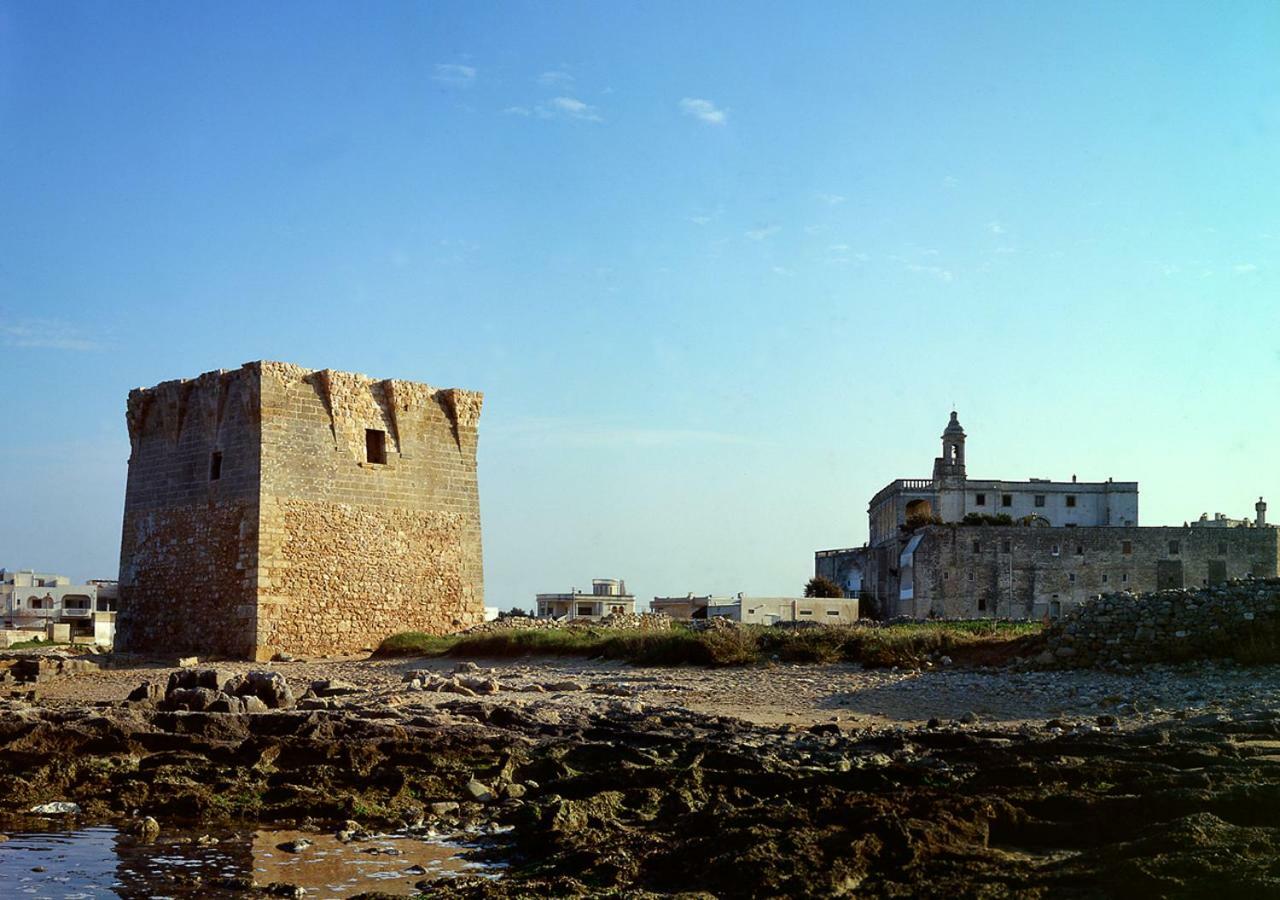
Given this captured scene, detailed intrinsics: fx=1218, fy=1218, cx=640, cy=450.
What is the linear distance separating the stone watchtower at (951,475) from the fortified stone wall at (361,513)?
38.3 m

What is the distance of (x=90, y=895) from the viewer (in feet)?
22.2

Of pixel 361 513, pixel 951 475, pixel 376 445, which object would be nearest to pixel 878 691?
pixel 361 513

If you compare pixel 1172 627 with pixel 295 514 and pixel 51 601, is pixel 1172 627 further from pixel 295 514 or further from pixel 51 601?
pixel 51 601

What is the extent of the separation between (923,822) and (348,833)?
3811mm

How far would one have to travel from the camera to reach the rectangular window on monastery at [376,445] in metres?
23.7

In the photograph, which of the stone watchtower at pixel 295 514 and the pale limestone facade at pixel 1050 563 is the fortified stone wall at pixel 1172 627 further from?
the pale limestone facade at pixel 1050 563

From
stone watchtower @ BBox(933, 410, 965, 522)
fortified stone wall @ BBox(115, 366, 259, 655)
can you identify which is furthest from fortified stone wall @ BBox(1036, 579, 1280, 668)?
stone watchtower @ BBox(933, 410, 965, 522)

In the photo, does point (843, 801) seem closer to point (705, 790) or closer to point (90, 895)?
point (705, 790)

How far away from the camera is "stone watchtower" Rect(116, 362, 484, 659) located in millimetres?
21672

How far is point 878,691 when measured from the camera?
14039 millimetres

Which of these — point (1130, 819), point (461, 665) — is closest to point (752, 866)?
point (1130, 819)

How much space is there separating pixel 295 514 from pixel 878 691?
39.7 feet

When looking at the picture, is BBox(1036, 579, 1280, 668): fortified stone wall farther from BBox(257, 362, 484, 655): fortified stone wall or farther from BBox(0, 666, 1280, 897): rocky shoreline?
BBox(257, 362, 484, 655): fortified stone wall

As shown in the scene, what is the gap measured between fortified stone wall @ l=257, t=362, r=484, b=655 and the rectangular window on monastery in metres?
0.10
